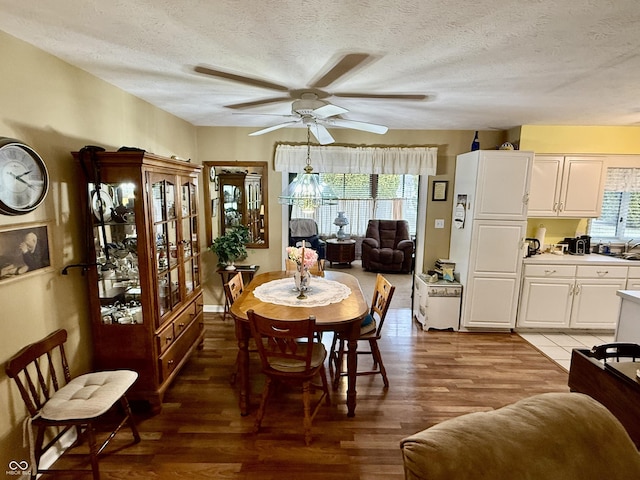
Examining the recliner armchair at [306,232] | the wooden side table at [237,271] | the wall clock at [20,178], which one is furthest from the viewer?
the recliner armchair at [306,232]

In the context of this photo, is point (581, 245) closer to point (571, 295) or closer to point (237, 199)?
point (571, 295)

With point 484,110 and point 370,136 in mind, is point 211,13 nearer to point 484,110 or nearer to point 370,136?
point 484,110

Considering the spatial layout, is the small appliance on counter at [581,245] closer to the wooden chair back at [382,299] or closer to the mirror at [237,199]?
the wooden chair back at [382,299]

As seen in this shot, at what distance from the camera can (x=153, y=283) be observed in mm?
2277

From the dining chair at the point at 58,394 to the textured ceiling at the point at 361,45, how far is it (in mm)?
1649

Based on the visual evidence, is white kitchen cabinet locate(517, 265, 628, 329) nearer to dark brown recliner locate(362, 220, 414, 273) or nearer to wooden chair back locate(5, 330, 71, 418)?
dark brown recliner locate(362, 220, 414, 273)

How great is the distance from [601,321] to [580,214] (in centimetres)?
122

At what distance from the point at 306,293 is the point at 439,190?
2.41m

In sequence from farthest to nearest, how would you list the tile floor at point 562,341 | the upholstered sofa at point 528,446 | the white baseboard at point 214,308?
the white baseboard at point 214,308, the tile floor at point 562,341, the upholstered sofa at point 528,446

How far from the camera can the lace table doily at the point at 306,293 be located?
98.9 inches

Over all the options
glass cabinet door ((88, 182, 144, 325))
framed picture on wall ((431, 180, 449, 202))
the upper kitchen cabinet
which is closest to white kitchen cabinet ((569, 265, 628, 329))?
the upper kitchen cabinet

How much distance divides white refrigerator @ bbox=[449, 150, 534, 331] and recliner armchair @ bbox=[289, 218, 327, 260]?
3776 millimetres

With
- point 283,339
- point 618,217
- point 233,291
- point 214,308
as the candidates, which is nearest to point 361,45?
point 283,339

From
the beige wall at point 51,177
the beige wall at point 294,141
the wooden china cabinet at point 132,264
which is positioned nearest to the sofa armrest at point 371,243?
the beige wall at point 294,141
